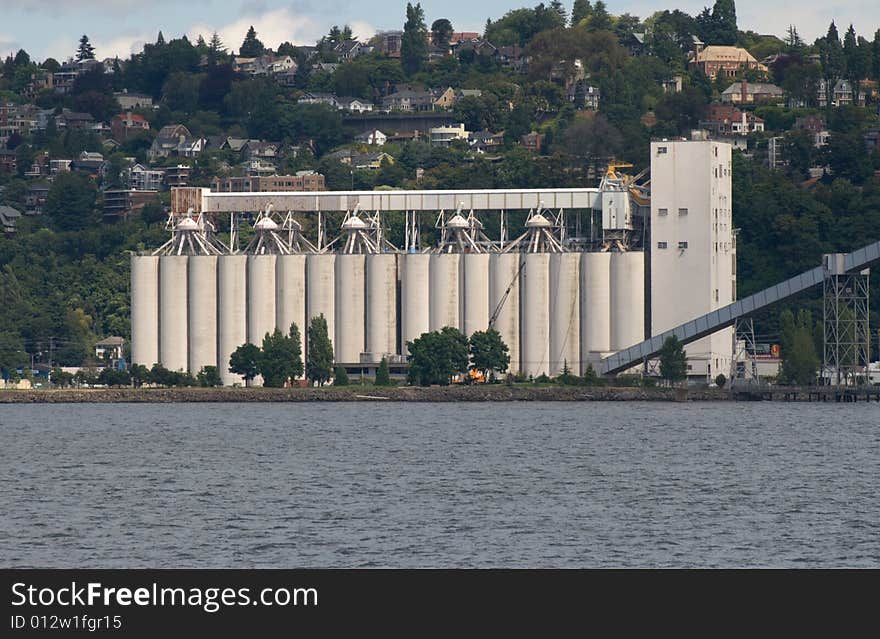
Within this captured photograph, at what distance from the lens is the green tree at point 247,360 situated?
156125 millimetres

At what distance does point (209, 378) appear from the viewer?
6245 inches

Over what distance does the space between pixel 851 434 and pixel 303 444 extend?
29.3 meters

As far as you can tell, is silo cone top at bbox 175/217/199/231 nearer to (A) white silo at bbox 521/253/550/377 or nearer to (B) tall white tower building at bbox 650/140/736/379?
(A) white silo at bbox 521/253/550/377

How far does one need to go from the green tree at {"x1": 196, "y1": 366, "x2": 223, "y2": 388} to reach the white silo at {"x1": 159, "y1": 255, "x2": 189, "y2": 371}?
15.0 ft

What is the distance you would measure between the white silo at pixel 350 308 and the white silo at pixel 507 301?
10508 mm

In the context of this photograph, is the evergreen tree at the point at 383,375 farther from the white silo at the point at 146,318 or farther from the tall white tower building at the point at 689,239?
the tall white tower building at the point at 689,239

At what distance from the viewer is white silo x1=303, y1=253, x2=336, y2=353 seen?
16362 centimetres

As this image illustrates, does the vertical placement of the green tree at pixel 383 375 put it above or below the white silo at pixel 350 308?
below

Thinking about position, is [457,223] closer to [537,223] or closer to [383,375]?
[537,223]

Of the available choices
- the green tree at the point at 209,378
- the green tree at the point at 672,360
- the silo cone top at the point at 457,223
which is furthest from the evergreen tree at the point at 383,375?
the green tree at the point at 672,360

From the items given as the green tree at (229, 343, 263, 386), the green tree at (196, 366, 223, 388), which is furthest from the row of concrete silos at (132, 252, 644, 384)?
the green tree at (229, 343, 263, 386)

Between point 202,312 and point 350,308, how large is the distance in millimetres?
11779

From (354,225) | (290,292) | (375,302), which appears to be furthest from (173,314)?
(375,302)
